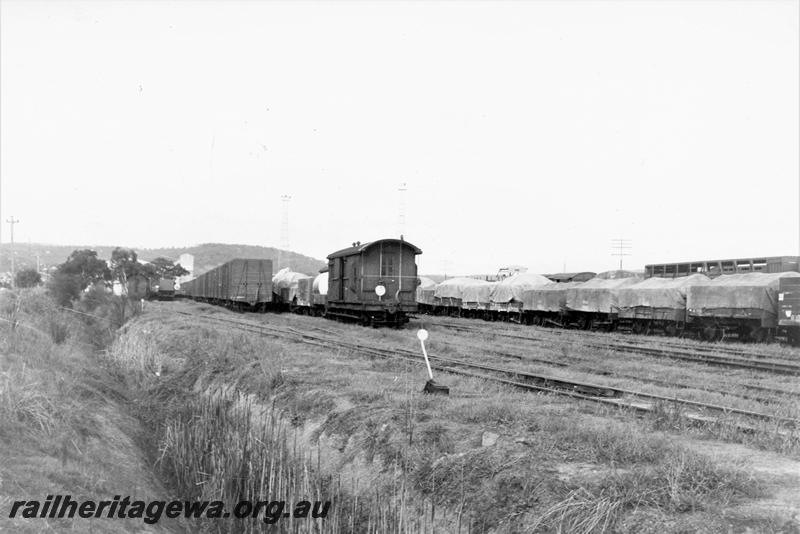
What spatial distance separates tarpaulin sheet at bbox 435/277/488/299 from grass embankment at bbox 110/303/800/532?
25.6m

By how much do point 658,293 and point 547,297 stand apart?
6995mm

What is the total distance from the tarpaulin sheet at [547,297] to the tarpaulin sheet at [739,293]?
7236 mm

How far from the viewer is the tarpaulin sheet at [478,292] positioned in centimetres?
3541

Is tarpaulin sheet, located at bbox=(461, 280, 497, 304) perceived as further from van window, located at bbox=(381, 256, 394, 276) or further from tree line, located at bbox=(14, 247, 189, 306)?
tree line, located at bbox=(14, 247, 189, 306)

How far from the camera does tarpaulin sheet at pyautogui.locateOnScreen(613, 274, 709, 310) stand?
22547 millimetres

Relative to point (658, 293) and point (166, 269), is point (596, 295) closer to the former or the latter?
point (658, 293)

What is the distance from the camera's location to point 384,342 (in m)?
19.2

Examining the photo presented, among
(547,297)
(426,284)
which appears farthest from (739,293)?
(426,284)

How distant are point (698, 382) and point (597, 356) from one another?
4.14m

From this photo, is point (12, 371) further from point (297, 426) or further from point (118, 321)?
point (118, 321)

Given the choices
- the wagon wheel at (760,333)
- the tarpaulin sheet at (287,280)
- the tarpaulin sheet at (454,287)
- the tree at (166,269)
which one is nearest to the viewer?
the wagon wheel at (760,333)

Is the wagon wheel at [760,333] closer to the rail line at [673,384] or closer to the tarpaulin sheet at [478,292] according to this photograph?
the rail line at [673,384]

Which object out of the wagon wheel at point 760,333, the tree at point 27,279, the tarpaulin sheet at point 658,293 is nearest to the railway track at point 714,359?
the wagon wheel at point 760,333

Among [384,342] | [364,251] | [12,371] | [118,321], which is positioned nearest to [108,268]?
[118,321]
